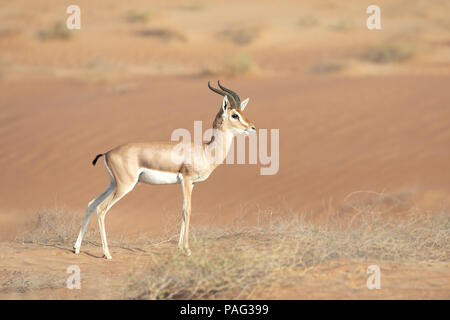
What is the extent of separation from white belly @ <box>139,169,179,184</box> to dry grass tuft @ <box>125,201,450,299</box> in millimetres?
842

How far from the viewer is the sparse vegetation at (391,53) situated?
27.8m

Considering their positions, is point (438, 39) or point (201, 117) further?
point (438, 39)

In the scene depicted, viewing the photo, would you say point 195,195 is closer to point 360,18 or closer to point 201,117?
point 201,117

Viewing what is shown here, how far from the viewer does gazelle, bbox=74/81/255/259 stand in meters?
7.53

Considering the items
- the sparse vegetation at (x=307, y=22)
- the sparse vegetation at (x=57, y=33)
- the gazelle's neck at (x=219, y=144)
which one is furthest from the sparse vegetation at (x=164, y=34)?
the gazelle's neck at (x=219, y=144)

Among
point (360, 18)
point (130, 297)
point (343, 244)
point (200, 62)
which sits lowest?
point (130, 297)

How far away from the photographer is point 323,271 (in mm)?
6609

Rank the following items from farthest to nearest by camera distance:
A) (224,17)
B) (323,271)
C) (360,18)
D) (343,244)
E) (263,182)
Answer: (224,17), (360,18), (263,182), (343,244), (323,271)

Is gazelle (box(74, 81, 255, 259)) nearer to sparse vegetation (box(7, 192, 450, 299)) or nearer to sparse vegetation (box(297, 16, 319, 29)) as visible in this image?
Result: sparse vegetation (box(7, 192, 450, 299))

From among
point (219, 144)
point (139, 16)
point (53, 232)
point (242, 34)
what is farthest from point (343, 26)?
point (219, 144)

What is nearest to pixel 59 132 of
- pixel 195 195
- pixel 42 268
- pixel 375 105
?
pixel 195 195

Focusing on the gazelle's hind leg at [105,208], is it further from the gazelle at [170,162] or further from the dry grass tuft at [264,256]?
the dry grass tuft at [264,256]

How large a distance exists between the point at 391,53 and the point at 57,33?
66.4ft

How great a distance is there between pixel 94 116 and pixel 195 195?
19.7 feet
